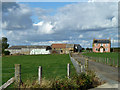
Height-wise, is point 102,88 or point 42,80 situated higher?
point 42,80

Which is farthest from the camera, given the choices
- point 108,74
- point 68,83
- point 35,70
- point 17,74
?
point 35,70

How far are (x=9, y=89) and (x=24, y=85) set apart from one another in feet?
2.80

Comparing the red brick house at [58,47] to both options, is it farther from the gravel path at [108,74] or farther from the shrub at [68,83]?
the shrub at [68,83]

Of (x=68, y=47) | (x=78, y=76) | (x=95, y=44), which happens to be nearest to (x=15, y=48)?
(x=68, y=47)

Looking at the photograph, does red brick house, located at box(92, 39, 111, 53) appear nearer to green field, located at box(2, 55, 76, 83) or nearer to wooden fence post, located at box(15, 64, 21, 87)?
green field, located at box(2, 55, 76, 83)

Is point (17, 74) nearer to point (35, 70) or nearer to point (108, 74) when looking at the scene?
point (108, 74)

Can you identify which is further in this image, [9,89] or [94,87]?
[94,87]

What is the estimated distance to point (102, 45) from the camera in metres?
97.9

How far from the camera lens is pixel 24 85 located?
8.04 m

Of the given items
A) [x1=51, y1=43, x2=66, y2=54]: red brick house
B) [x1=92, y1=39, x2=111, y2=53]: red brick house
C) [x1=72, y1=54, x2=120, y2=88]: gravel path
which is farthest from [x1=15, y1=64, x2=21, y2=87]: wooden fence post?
[x1=51, y1=43, x2=66, y2=54]: red brick house

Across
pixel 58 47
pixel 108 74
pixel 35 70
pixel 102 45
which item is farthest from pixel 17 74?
pixel 58 47

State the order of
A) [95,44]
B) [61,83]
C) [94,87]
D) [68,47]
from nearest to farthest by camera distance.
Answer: [61,83] < [94,87] < [95,44] < [68,47]

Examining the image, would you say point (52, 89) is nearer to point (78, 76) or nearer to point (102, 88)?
point (78, 76)

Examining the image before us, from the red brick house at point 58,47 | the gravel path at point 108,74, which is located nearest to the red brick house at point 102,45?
the red brick house at point 58,47
